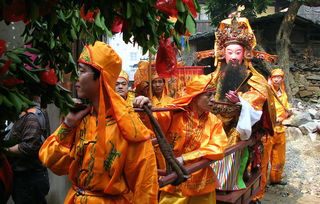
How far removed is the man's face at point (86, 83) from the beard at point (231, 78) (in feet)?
12.1

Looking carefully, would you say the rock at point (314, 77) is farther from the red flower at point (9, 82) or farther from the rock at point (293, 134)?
the red flower at point (9, 82)

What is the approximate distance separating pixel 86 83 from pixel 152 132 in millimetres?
1549

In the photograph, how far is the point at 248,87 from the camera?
545 cm

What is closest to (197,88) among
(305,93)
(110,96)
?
(110,96)

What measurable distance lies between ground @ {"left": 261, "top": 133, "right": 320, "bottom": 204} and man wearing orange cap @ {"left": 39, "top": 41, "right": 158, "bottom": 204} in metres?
5.02

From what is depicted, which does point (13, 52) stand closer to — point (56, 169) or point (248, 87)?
point (56, 169)

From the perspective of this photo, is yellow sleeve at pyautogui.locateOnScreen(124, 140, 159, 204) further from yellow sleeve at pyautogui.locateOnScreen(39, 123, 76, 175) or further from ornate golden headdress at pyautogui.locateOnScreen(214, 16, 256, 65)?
ornate golden headdress at pyautogui.locateOnScreen(214, 16, 256, 65)

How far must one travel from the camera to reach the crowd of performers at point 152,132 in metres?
2.15

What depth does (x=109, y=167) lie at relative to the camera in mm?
2154

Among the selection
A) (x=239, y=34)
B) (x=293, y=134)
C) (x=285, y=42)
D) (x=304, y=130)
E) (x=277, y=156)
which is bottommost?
(x=293, y=134)

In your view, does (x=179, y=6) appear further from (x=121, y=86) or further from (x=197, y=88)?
(x=121, y=86)

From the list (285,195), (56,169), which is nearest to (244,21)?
(285,195)

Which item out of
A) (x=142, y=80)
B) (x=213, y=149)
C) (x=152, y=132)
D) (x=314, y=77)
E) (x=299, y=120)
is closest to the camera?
(x=213, y=149)

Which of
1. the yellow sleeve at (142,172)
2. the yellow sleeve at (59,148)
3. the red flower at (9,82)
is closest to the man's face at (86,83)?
the yellow sleeve at (59,148)
